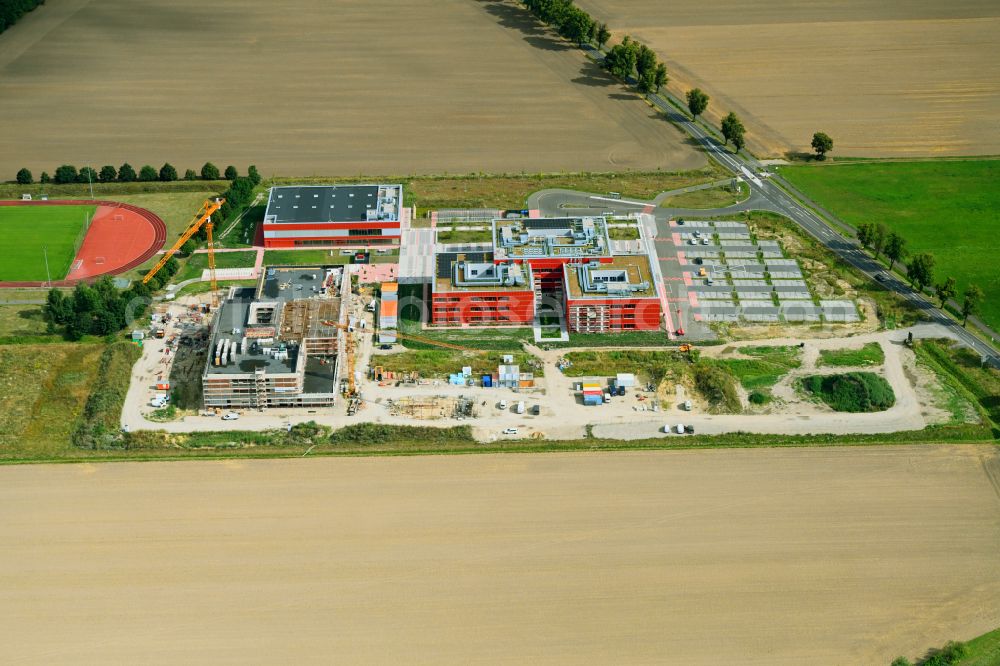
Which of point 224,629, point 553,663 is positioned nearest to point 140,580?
point 224,629

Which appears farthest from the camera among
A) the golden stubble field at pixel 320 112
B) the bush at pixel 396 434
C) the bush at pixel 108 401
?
the golden stubble field at pixel 320 112

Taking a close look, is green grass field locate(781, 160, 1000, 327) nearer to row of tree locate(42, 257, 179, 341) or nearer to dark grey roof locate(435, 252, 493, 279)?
dark grey roof locate(435, 252, 493, 279)

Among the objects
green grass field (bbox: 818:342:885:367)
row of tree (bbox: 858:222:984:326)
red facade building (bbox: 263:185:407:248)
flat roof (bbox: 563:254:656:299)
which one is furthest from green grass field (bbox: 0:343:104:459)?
row of tree (bbox: 858:222:984:326)

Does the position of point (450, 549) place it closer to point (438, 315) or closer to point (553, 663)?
point (553, 663)

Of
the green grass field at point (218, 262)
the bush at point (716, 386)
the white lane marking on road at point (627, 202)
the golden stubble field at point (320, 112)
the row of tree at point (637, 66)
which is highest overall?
the row of tree at point (637, 66)

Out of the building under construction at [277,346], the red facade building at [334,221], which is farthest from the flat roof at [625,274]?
the red facade building at [334,221]

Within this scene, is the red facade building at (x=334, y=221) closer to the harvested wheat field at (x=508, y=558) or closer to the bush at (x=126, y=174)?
the bush at (x=126, y=174)

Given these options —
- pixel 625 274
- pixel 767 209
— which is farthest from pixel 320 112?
pixel 767 209

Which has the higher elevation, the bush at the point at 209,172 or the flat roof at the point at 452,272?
the bush at the point at 209,172
